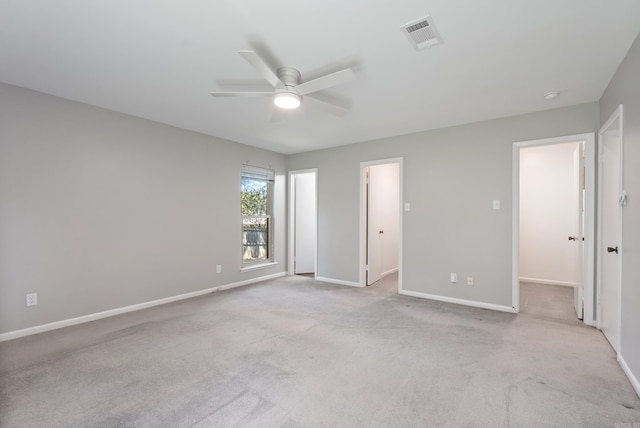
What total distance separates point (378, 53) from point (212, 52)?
1.27m

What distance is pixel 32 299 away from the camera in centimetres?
293

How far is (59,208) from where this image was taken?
122 inches

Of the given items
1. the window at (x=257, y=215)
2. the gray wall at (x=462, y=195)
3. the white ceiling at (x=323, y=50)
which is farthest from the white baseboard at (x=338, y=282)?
the white ceiling at (x=323, y=50)

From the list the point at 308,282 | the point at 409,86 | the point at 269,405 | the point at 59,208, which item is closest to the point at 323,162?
the point at 308,282

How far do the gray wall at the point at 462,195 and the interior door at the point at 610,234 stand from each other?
54 cm

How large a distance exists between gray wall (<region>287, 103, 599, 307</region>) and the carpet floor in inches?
25.5

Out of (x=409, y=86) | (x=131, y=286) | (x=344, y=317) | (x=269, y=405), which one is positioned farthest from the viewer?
(x=131, y=286)

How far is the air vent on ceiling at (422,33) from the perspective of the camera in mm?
1898

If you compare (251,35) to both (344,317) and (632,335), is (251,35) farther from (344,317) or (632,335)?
(632,335)

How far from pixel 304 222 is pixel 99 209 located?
3485 mm

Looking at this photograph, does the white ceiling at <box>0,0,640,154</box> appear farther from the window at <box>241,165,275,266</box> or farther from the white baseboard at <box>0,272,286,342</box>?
the white baseboard at <box>0,272,286,342</box>

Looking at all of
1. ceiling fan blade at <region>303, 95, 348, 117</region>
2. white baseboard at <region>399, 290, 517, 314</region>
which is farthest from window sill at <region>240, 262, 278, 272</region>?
ceiling fan blade at <region>303, 95, 348, 117</region>

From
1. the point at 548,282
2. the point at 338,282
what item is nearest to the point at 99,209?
the point at 338,282

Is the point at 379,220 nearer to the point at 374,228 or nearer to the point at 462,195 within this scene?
the point at 374,228
